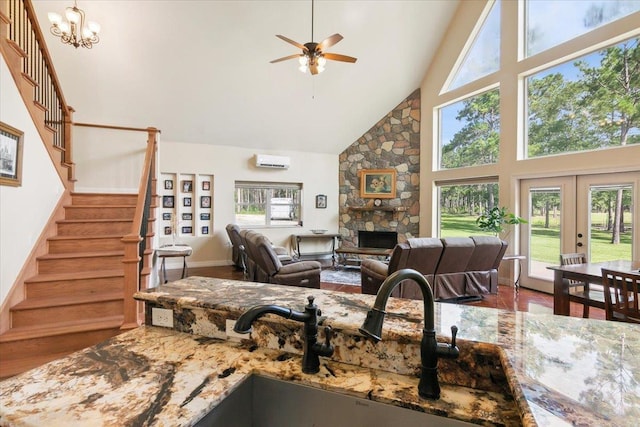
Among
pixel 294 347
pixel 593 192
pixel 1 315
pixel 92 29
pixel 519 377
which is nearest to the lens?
pixel 519 377

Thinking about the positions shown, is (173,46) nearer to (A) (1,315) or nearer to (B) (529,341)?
(A) (1,315)

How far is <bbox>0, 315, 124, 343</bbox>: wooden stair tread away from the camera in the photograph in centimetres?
254

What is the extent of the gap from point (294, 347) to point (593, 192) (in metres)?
5.17

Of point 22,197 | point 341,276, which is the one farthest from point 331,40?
point 341,276

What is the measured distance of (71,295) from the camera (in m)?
3.04

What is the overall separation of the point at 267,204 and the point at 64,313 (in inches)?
195

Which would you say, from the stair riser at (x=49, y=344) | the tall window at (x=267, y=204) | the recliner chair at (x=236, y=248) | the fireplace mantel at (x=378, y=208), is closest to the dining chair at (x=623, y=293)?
the stair riser at (x=49, y=344)

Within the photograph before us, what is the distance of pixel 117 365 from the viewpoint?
101cm

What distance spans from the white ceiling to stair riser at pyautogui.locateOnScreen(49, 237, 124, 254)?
10.0 feet

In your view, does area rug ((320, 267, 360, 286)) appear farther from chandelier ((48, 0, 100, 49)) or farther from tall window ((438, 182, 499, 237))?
chandelier ((48, 0, 100, 49))

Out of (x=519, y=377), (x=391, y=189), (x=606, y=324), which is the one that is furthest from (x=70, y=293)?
(x=391, y=189)

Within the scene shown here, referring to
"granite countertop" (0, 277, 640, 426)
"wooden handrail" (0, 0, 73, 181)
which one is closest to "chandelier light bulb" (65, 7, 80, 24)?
"wooden handrail" (0, 0, 73, 181)

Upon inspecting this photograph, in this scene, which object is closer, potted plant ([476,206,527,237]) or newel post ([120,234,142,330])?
newel post ([120,234,142,330])

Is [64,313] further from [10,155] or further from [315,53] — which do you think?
[315,53]
